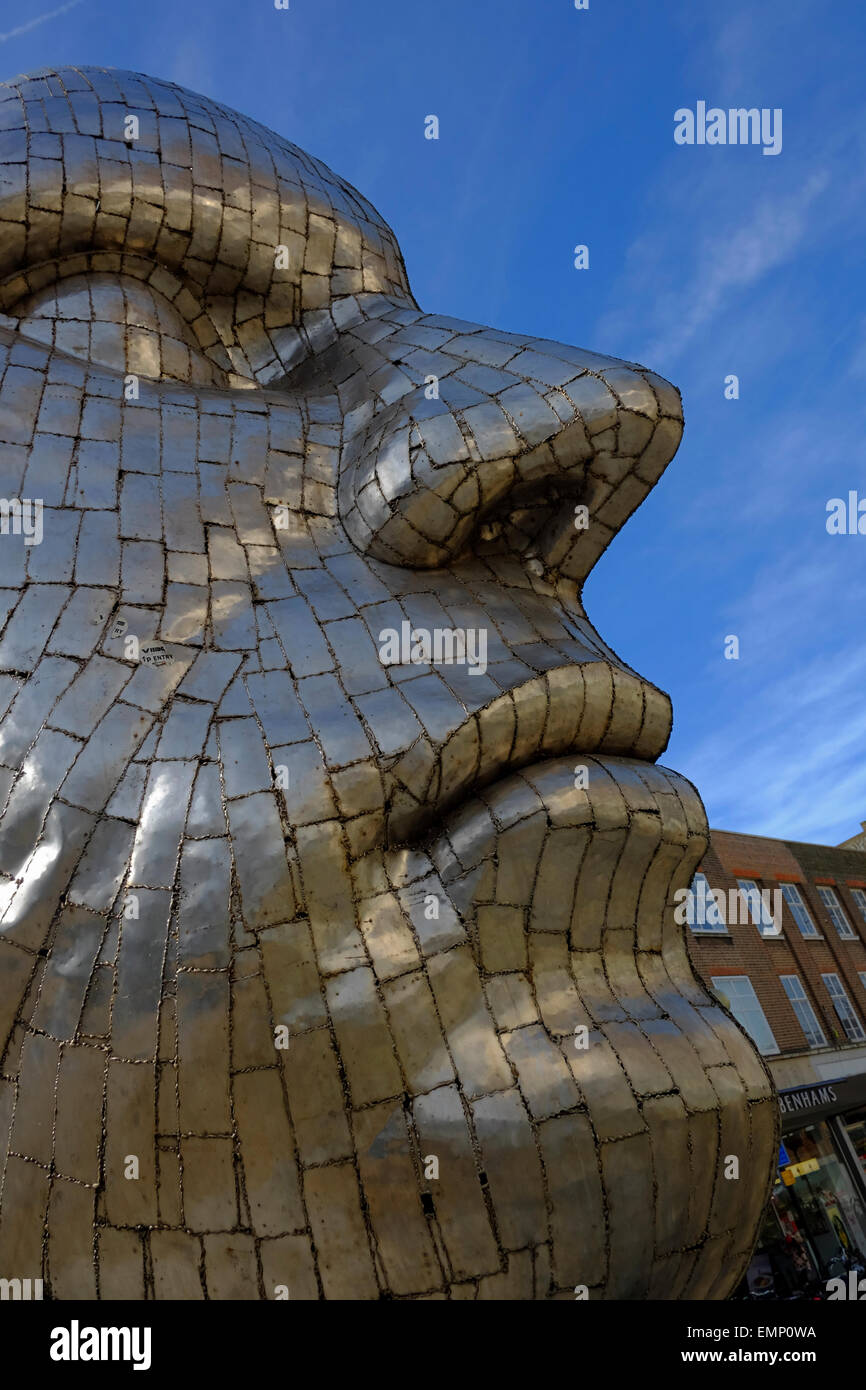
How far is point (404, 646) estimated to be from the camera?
1.83m

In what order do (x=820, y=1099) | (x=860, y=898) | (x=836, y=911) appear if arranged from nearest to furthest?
(x=820, y=1099), (x=836, y=911), (x=860, y=898)

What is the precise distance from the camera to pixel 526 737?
1.75 m

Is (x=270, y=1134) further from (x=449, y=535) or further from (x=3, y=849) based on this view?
(x=449, y=535)

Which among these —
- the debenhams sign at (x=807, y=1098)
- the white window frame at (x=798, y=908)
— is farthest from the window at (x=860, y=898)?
the debenhams sign at (x=807, y=1098)

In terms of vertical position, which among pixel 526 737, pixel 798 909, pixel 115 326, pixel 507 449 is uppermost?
pixel 798 909

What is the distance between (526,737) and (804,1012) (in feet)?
56.0

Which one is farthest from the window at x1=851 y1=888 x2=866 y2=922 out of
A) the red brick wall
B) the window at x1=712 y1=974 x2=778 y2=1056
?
the window at x1=712 y1=974 x2=778 y2=1056

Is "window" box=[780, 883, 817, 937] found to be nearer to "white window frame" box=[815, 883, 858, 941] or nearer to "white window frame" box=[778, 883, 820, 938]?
"white window frame" box=[778, 883, 820, 938]

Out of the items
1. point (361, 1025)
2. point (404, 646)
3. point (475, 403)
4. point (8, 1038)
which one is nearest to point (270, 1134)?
point (361, 1025)

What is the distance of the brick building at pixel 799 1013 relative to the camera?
46.1 feet

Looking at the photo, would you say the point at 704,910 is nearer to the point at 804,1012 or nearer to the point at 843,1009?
the point at 804,1012

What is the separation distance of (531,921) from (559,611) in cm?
74

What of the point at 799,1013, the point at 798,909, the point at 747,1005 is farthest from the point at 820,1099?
the point at 798,909
